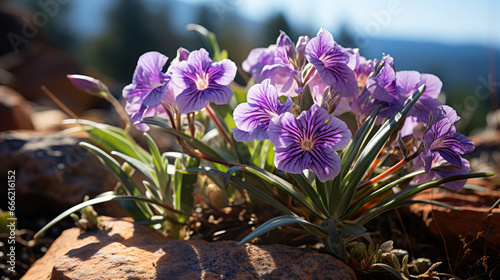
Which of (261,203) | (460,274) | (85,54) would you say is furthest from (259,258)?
(85,54)

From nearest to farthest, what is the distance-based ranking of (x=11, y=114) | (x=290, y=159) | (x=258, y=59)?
(x=290, y=159), (x=258, y=59), (x=11, y=114)

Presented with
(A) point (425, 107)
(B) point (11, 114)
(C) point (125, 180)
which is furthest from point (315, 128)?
(B) point (11, 114)

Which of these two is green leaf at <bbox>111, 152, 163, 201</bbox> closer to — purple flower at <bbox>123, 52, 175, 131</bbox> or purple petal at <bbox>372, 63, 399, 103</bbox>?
purple flower at <bbox>123, 52, 175, 131</bbox>

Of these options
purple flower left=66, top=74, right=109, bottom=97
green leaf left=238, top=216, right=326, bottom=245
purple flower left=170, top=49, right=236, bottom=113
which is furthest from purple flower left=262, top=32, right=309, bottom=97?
purple flower left=66, top=74, right=109, bottom=97

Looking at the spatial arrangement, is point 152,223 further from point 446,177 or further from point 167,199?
point 446,177

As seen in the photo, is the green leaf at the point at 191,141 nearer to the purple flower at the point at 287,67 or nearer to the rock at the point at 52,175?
the purple flower at the point at 287,67

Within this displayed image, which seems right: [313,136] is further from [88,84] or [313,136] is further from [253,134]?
[88,84]
